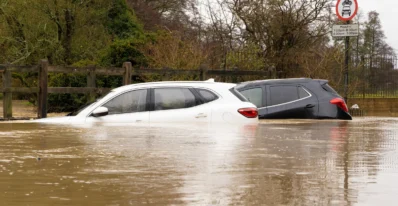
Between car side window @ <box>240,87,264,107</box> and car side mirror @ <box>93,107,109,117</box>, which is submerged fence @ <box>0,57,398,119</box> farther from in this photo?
car side mirror @ <box>93,107,109,117</box>

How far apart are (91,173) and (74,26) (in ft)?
86.7

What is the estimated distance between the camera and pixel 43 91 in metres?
20.2

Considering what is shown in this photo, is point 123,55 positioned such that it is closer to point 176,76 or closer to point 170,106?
point 176,76

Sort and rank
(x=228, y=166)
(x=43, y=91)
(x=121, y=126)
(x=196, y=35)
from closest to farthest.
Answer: (x=228, y=166)
(x=121, y=126)
(x=43, y=91)
(x=196, y=35)

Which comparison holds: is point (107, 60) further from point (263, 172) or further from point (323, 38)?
point (263, 172)

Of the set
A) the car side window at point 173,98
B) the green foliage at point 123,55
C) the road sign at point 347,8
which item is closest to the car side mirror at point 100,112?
the car side window at point 173,98

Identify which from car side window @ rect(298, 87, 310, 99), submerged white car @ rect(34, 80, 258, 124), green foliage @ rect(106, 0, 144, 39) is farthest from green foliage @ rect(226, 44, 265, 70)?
submerged white car @ rect(34, 80, 258, 124)

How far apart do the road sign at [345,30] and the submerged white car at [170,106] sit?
38.2 ft

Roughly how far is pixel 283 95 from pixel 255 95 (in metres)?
0.56

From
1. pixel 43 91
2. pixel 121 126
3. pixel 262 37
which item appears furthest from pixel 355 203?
pixel 262 37

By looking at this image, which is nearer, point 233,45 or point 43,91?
point 43,91

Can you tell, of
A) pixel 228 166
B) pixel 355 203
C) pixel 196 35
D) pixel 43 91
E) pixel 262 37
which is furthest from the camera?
pixel 196 35

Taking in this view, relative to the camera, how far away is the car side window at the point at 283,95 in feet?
52.9

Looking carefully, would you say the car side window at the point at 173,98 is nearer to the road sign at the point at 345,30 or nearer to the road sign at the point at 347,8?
the road sign at the point at 345,30
